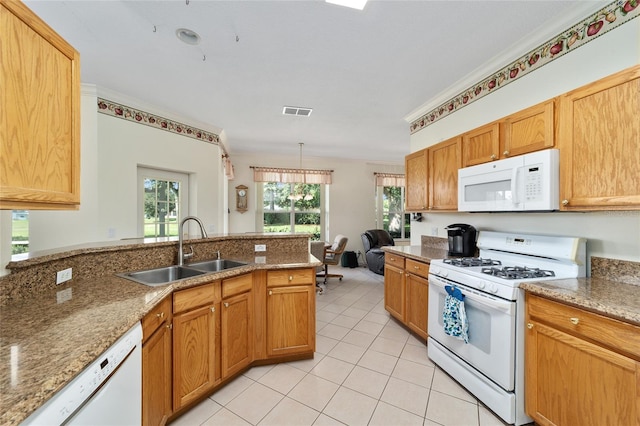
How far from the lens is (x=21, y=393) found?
0.64 m

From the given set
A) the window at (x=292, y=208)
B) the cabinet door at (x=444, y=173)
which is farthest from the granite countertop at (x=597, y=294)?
the window at (x=292, y=208)

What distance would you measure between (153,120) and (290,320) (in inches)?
120

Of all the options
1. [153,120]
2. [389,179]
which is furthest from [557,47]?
[389,179]

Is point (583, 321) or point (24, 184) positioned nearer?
point (24, 184)

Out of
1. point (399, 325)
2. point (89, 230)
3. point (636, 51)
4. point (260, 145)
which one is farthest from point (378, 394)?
point (260, 145)

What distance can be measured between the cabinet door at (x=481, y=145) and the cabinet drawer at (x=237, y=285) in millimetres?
2224

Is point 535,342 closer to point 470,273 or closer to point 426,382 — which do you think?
point 470,273

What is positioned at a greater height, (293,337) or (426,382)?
(293,337)

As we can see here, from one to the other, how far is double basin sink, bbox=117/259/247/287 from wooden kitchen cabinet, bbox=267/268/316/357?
379 millimetres

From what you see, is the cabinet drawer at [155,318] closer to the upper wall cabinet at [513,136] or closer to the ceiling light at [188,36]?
the ceiling light at [188,36]

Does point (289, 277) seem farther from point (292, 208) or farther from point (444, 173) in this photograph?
point (292, 208)

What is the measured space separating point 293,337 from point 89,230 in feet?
8.04

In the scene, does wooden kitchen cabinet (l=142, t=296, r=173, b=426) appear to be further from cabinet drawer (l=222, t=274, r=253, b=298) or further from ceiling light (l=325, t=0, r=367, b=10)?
ceiling light (l=325, t=0, r=367, b=10)

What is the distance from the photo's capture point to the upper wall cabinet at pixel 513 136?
5.92 feet
